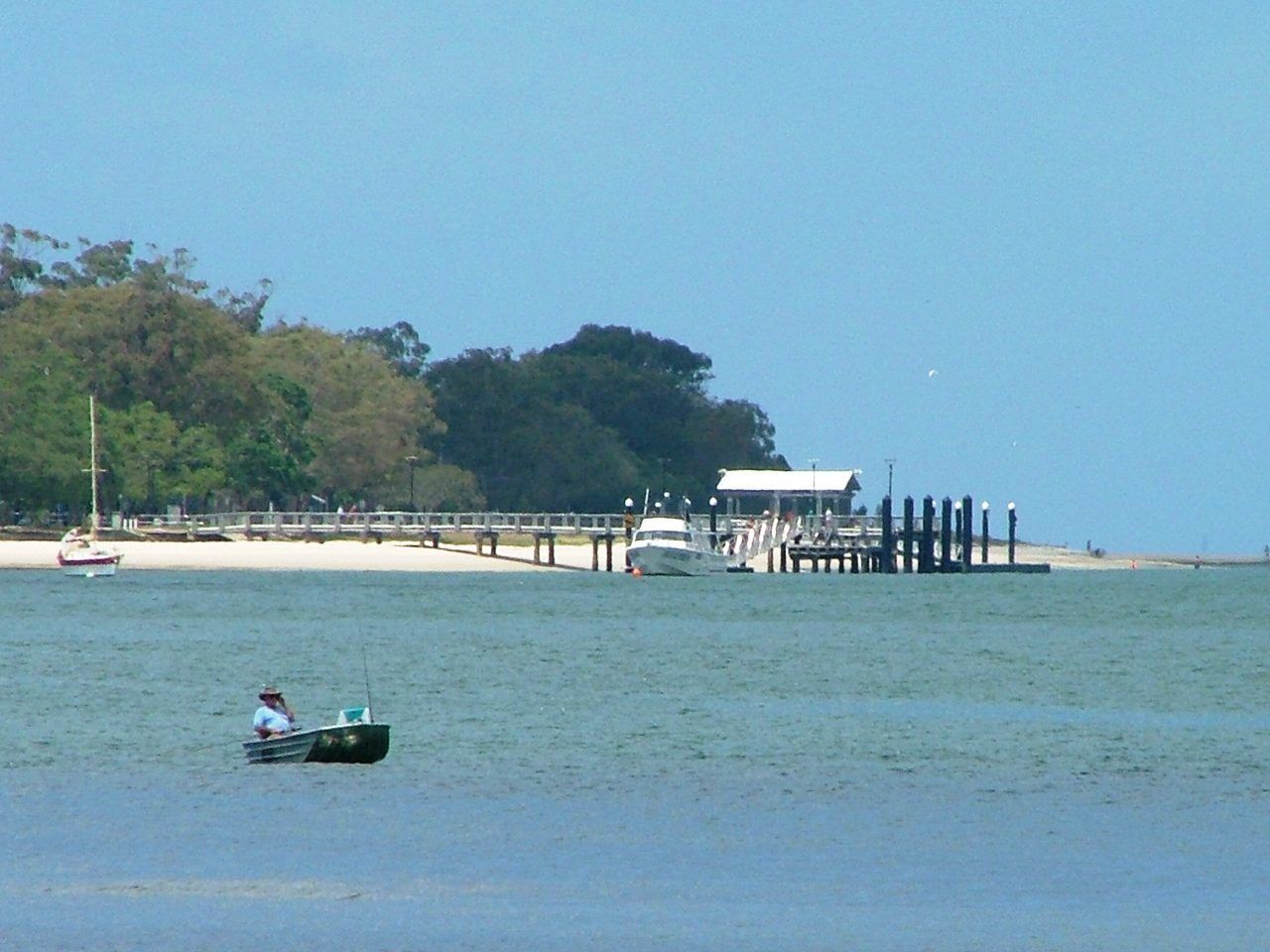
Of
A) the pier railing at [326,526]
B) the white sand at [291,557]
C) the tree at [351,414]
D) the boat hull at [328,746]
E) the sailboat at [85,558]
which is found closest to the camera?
the boat hull at [328,746]

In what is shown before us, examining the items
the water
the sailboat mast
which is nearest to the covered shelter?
the sailboat mast

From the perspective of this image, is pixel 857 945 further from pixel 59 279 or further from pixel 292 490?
pixel 59 279

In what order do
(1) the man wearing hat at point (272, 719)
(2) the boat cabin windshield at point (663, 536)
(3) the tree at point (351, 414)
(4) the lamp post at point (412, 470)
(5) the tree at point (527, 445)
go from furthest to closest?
(5) the tree at point (527, 445) → (3) the tree at point (351, 414) → (4) the lamp post at point (412, 470) → (2) the boat cabin windshield at point (663, 536) → (1) the man wearing hat at point (272, 719)

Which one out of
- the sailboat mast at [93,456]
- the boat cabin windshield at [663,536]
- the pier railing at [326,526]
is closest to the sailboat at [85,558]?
the sailboat mast at [93,456]

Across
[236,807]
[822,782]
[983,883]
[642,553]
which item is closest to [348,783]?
[236,807]

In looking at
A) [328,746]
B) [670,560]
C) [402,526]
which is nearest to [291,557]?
[402,526]

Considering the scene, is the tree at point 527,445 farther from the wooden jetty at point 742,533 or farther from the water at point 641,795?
the water at point 641,795

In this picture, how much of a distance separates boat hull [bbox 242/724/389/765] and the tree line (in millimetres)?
85774

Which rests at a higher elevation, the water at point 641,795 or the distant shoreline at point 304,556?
the distant shoreline at point 304,556

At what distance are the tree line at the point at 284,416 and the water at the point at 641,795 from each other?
55.6 metres

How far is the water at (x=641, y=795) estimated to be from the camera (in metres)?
23.9

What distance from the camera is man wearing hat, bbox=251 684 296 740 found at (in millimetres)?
35562

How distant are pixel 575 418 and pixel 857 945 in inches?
5949

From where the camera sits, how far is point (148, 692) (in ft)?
163
